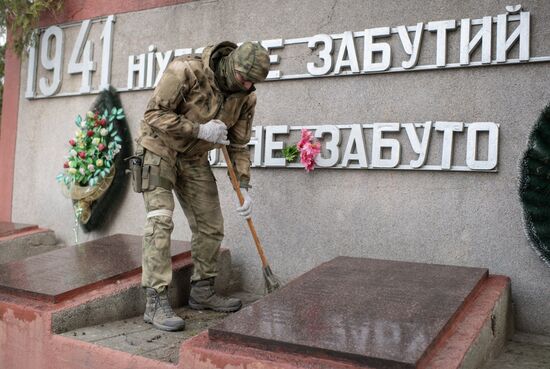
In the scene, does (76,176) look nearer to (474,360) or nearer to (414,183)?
(414,183)

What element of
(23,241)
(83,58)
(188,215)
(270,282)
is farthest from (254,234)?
(83,58)

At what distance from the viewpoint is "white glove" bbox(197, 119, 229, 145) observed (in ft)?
11.5

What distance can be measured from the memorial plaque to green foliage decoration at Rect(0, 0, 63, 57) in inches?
166

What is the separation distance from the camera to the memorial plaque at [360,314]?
93.2 inches

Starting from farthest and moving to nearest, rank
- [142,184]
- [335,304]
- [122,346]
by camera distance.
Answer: [142,184] < [122,346] < [335,304]

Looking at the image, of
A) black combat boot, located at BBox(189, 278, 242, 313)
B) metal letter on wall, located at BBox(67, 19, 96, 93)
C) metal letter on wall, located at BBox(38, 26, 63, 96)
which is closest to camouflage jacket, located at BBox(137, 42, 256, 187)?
black combat boot, located at BBox(189, 278, 242, 313)

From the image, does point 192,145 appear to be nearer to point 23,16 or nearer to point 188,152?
point 188,152

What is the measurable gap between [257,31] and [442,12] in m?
1.53

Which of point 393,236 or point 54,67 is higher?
point 54,67

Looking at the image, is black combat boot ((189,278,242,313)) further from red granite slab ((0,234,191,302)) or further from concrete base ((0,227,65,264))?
concrete base ((0,227,65,264))

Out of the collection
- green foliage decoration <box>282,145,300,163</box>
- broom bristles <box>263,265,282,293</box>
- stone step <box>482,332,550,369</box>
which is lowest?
stone step <box>482,332,550,369</box>

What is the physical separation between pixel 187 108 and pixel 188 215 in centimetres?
80

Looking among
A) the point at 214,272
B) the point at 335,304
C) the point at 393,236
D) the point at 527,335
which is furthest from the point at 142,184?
the point at 527,335

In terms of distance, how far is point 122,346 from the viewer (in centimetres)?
312
